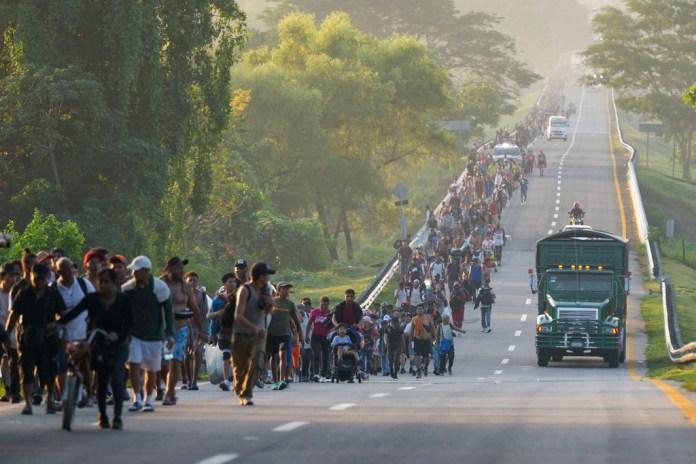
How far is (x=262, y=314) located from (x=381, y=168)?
71.9 m

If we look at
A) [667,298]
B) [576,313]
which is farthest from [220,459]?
[667,298]

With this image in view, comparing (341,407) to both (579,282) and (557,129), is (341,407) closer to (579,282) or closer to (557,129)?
(579,282)

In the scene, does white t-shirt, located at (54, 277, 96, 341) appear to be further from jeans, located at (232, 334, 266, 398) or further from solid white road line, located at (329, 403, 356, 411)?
solid white road line, located at (329, 403, 356, 411)

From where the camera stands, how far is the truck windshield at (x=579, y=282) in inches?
1470

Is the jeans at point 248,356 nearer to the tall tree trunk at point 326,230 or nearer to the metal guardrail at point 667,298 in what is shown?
the metal guardrail at point 667,298

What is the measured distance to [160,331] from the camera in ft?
56.4

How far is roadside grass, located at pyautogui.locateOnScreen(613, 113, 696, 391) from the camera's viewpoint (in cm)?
3628

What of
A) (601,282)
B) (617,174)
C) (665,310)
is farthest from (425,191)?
(601,282)

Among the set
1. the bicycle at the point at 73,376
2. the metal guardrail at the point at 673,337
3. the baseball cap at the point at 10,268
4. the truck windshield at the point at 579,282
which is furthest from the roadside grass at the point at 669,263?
the bicycle at the point at 73,376

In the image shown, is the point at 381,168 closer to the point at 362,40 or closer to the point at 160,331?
the point at 362,40

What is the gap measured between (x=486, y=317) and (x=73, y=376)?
100ft

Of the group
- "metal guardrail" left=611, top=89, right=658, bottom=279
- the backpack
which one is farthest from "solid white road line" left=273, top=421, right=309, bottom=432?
"metal guardrail" left=611, top=89, right=658, bottom=279

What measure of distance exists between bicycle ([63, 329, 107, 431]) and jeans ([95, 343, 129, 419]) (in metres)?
0.21

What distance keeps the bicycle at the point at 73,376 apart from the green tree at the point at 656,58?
98.7 m
